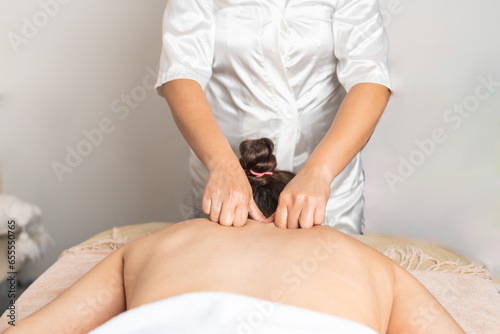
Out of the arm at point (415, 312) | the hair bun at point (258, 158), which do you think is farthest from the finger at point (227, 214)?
the arm at point (415, 312)

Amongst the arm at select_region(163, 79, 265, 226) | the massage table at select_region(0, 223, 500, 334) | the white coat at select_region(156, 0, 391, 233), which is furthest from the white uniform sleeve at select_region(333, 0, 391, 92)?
the massage table at select_region(0, 223, 500, 334)

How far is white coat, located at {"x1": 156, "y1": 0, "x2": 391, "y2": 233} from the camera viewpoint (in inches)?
60.1

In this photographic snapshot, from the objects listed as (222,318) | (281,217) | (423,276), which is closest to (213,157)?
(281,217)

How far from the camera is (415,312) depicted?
1.12m

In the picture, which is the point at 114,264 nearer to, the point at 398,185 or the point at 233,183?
the point at 233,183

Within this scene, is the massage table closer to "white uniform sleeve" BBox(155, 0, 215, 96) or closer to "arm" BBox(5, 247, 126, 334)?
"arm" BBox(5, 247, 126, 334)

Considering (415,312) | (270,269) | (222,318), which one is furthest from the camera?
(415,312)

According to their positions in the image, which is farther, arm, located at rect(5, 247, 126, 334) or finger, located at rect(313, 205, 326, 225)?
finger, located at rect(313, 205, 326, 225)

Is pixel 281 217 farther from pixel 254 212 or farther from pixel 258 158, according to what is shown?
pixel 258 158

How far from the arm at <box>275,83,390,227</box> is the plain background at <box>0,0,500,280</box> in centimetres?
85

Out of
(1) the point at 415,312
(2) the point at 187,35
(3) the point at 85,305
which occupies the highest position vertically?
(2) the point at 187,35

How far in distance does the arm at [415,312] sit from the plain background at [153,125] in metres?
1.22

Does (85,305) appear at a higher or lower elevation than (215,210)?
lower

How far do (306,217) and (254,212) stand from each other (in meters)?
0.16
